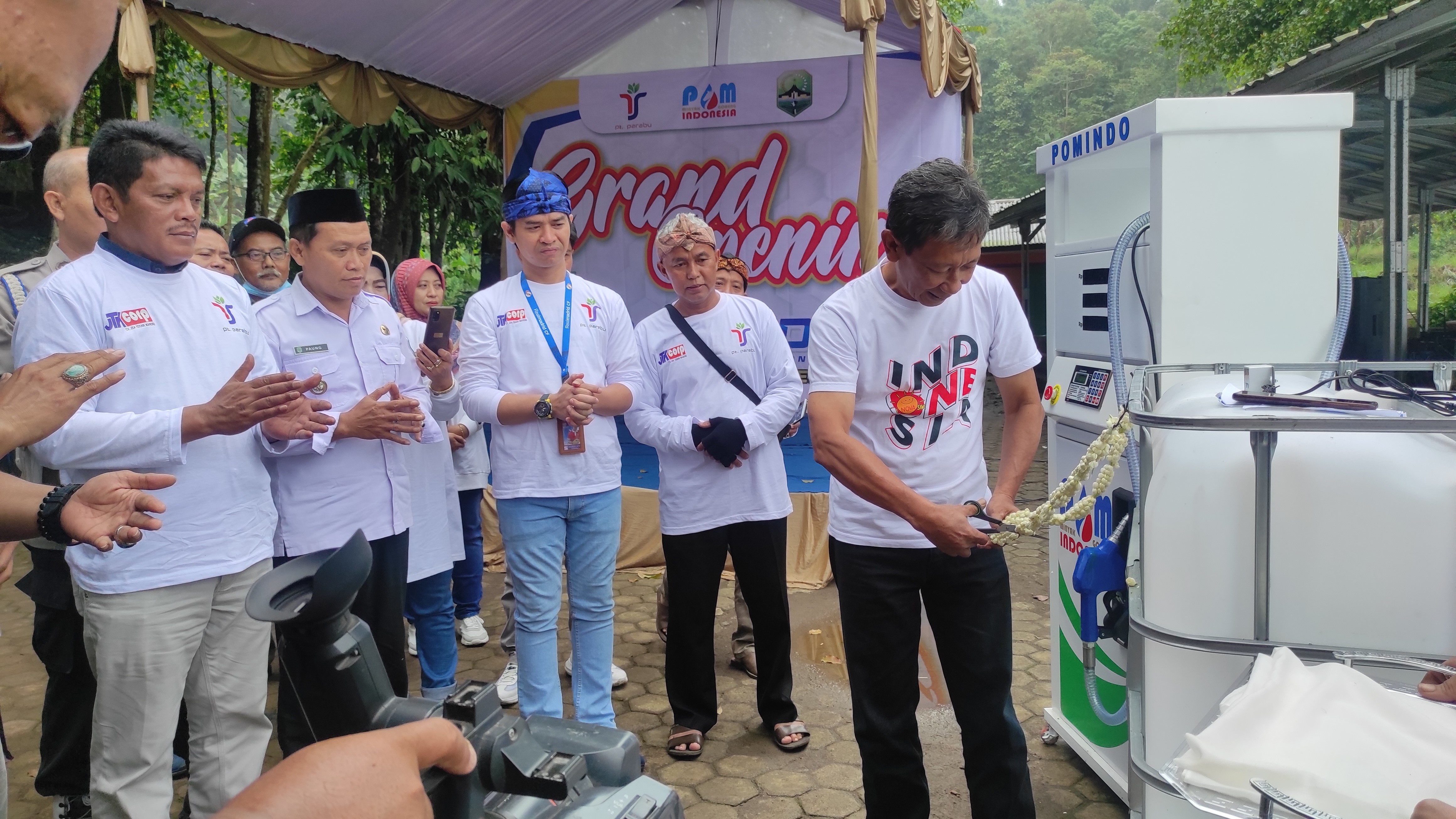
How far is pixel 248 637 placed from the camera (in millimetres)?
2469

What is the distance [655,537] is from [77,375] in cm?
461

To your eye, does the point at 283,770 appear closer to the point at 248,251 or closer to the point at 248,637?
the point at 248,637

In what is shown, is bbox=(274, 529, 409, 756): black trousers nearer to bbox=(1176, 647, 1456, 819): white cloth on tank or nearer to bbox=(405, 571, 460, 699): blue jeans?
bbox=(405, 571, 460, 699): blue jeans

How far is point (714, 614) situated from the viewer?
3.51m

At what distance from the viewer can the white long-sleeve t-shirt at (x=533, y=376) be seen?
3.14 meters

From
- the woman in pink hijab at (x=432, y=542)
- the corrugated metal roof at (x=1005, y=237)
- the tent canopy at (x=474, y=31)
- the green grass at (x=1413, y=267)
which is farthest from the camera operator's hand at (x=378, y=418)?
the green grass at (x=1413, y=267)

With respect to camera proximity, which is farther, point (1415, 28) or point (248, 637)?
point (1415, 28)

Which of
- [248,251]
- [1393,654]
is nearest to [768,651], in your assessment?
[1393,654]

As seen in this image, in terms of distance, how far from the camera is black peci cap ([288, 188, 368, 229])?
118 inches

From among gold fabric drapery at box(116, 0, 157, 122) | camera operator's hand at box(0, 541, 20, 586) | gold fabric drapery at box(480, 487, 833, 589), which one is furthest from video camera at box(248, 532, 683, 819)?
gold fabric drapery at box(480, 487, 833, 589)

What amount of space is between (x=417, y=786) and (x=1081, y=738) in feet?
9.43

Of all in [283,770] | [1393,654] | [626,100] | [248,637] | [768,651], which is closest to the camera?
[283,770]

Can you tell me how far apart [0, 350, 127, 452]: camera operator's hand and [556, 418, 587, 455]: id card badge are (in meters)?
1.60

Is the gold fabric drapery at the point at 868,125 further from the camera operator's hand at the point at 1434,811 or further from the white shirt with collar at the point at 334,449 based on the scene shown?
the camera operator's hand at the point at 1434,811
